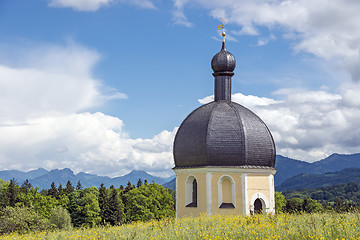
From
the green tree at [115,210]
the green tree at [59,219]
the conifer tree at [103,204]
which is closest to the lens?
the green tree at [59,219]

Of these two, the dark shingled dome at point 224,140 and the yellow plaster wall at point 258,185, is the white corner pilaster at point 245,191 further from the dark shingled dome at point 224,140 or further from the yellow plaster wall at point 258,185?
the dark shingled dome at point 224,140

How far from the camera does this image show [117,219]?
66.4 meters

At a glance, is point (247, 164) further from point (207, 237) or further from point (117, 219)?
point (117, 219)

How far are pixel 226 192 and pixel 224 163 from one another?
6.57ft

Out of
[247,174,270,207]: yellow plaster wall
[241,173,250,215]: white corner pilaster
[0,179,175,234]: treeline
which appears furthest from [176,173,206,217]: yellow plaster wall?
[0,179,175,234]: treeline

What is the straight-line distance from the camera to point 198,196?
997 inches

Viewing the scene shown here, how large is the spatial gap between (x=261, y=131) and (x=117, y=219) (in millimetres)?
46251

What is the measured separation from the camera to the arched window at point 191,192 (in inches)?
1038

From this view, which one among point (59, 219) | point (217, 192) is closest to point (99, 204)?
point (59, 219)

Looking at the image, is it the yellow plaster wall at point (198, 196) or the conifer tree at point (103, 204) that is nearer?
the yellow plaster wall at point (198, 196)

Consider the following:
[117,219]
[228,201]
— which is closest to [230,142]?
[228,201]

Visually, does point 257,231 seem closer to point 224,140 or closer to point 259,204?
point 224,140

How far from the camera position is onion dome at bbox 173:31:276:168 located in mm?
24969

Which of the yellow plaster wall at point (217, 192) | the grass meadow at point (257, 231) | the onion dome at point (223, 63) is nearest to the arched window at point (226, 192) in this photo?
the yellow plaster wall at point (217, 192)
